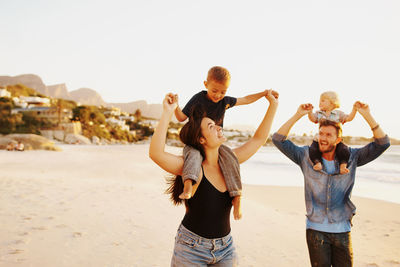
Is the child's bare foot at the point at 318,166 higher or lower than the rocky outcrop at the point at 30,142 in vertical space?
higher

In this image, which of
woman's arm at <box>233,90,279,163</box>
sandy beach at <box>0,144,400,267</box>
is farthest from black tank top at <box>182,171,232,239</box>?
sandy beach at <box>0,144,400,267</box>

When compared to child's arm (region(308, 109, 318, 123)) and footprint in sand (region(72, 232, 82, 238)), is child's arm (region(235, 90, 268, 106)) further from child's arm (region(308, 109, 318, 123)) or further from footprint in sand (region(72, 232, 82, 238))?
footprint in sand (region(72, 232, 82, 238))

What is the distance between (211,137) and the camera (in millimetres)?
2160

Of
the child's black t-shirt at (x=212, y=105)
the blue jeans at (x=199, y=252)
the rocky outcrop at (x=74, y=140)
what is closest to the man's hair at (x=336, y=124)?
the child's black t-shirt at (x=212, y=105)

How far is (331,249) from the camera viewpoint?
2.60m

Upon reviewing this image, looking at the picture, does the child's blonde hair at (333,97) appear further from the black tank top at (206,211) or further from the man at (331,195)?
the black tank top at (206,211)

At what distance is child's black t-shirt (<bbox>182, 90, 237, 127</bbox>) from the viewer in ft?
9.22

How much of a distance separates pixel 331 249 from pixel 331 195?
1.48 feet

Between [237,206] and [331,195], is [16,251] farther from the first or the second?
[331,195]

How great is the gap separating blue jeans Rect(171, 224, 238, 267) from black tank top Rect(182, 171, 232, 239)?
0.05 metres

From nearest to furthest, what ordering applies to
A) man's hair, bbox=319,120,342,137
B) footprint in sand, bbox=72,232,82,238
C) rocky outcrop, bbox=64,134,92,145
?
man's hair, bbox=319,120,342,137 < footprint in sand, bbox=72,232,82,238 < rocky outcrop, bbox=64,134,92,145

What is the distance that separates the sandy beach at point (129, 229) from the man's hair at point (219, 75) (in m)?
3.15

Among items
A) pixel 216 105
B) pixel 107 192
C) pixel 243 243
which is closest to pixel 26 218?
pixel 107 192

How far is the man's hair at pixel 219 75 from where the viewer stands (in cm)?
261
